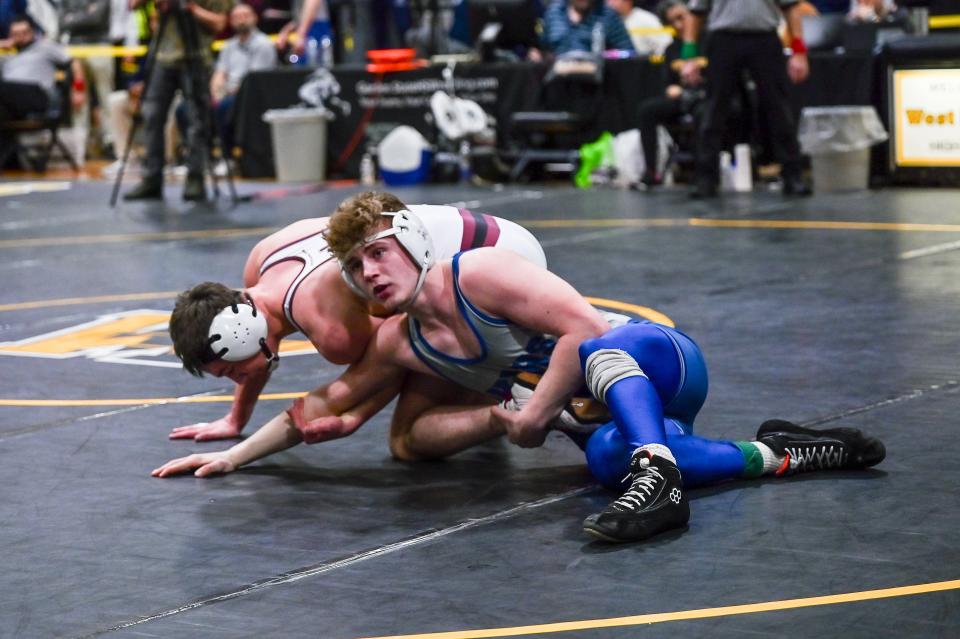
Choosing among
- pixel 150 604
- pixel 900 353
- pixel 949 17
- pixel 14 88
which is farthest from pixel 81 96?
pixel 150 604

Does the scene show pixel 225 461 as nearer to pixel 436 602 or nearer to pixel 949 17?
pixel 436 602

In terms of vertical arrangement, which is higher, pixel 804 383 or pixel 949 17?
pixel 949 17

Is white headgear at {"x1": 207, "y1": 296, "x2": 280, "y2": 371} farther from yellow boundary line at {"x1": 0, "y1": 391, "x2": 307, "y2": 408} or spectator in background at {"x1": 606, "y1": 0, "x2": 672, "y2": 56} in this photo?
spectator in background at {"x1": 606, "y1": 0, "x2": 672, "y2": 56}

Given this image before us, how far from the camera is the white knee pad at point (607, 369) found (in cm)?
382

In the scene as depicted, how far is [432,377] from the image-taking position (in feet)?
14.8

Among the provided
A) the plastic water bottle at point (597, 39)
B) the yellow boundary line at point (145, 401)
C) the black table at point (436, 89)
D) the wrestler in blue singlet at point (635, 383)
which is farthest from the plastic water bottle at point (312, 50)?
the wrestler in blue singlet at point (635, 383)

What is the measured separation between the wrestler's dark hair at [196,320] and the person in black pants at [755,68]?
678cm

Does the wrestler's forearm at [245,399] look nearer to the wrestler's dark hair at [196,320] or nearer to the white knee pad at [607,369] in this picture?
the wrestler's dark hair at [196,320]

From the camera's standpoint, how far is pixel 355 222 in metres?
3.90

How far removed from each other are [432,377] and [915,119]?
7.46 m

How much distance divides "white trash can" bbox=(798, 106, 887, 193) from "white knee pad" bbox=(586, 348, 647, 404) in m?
7.63

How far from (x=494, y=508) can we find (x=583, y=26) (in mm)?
9215

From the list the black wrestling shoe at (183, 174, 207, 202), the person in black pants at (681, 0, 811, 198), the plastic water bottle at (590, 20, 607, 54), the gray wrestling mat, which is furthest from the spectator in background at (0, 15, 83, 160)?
the gray wrestling mat

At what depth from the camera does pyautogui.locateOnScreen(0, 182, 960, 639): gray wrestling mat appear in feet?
10.5
